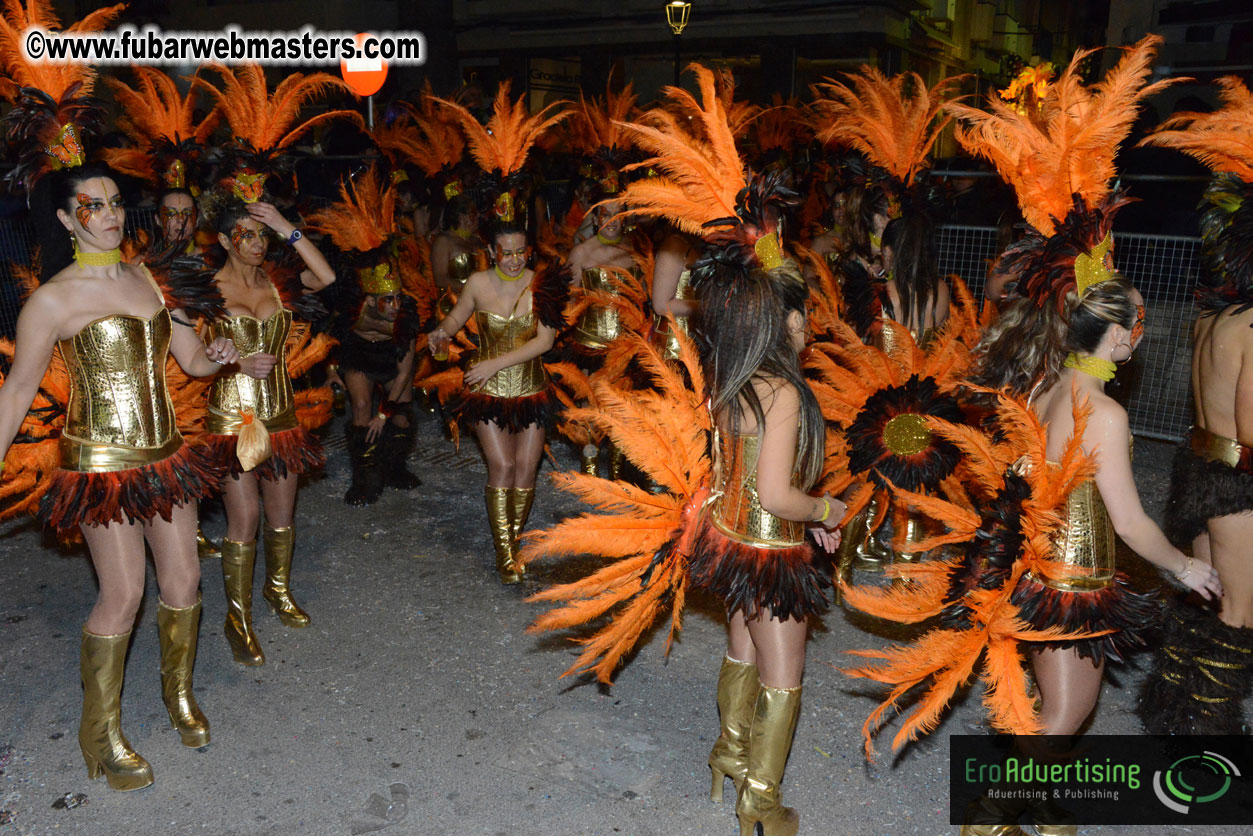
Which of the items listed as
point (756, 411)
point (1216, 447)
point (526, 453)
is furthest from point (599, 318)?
point (1216, 447)

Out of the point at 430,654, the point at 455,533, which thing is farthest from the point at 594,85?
the point at 430,654

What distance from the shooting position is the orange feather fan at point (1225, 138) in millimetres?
3512

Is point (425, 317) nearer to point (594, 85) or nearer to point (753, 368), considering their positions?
point (753, 368)

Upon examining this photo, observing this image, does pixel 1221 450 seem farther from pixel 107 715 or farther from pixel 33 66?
pixel 33 66

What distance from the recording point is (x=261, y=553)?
19.0 ft

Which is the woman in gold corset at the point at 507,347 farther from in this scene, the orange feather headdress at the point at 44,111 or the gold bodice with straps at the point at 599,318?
the orange feather headdress at the point at 44,111

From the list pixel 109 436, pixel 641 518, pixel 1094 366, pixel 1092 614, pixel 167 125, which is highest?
pixel 167 125

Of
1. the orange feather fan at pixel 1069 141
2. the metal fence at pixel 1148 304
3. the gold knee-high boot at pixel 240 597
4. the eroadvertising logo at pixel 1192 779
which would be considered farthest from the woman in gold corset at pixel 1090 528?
the metal fence at pixel 1148 304

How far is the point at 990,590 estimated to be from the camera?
304 cm

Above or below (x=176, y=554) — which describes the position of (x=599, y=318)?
above

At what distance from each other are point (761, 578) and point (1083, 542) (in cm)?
96

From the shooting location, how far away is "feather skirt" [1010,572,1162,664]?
288 centimetres

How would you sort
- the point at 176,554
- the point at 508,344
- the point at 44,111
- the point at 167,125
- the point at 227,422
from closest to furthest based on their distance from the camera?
the point at 44,111, the point at 176,554, the point at 227,422, the point at 508,344, the point at 167,125

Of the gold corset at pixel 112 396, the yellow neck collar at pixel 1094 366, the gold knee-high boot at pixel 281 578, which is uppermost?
the yellow neck collar at pixel 1094 366
